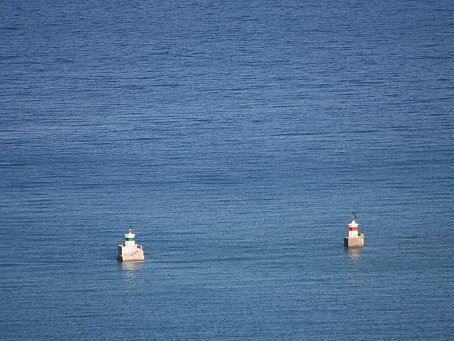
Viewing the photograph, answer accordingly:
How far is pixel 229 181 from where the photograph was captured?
9156 centimetres

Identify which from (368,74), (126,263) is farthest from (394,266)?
(368,74)

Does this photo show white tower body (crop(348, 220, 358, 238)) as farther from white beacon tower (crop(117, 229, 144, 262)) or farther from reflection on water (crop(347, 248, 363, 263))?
white beacon tower (crop(117, 229, 144, 262))

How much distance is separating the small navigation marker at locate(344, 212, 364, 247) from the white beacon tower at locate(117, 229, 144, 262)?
7173 millimetres

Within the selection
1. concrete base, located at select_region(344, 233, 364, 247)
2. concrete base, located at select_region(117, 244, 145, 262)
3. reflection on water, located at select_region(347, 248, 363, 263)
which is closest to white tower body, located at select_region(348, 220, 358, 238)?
concrete base, located at select_region(344, 233, 364, 247)

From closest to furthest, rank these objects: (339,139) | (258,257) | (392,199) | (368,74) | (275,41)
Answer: (258,257) → (392,199) → (339,139) → (368,74) → (275,41)

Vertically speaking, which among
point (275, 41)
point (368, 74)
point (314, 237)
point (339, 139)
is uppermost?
point (275, 41)

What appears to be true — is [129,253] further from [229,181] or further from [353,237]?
[229,181]

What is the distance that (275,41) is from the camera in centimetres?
13900

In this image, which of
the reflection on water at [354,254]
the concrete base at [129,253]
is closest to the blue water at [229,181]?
the reflection on water at [354,254]

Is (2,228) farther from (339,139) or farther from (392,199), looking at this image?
(339,139)

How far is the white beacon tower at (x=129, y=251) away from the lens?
3081 inches

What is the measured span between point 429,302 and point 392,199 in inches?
512

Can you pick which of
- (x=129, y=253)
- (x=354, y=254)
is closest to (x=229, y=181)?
(x=354, y=254)

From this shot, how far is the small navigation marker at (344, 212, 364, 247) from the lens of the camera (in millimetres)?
79662
